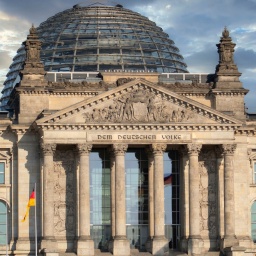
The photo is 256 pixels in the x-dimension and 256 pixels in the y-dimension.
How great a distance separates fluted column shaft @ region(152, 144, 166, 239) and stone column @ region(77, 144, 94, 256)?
6.12m

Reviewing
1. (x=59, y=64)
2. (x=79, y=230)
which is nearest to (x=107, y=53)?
(x=59, y=64)

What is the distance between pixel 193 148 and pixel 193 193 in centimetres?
415

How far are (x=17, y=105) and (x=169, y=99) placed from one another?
49.8ft

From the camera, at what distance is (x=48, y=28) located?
13625 cm

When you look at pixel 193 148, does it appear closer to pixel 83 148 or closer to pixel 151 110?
pixel 151 110

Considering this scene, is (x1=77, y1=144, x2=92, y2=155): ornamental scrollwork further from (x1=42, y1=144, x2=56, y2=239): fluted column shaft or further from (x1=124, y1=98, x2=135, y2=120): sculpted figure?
(x1=124, y1=98, x2=135, y2=120): sculpted figure

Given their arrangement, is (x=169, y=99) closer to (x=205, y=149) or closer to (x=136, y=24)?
(x=205, y=149)

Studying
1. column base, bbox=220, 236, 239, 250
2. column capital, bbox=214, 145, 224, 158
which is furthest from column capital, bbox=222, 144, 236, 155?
column base, bbox=220, 236, 239, 250

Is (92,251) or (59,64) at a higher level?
(59,64)

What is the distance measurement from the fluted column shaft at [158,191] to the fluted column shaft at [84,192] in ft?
20.3

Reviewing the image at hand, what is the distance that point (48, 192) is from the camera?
11244cm

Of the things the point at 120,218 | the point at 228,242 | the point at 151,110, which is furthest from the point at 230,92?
the point at 120,218

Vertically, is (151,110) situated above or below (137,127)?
above

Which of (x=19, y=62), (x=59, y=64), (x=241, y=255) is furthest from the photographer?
(x=19, y=62)
